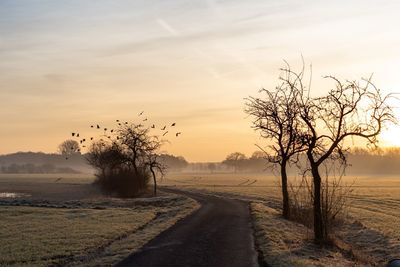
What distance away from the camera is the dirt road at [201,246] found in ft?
61.5

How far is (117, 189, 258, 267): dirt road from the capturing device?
61.5 ft

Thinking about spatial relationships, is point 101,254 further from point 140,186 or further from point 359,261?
point 140,186

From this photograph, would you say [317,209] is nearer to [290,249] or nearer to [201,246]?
[290,249]

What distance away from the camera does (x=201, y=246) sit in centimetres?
2200

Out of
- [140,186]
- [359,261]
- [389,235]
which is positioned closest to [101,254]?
[359,261]

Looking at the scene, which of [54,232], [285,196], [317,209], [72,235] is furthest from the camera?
[285,196]

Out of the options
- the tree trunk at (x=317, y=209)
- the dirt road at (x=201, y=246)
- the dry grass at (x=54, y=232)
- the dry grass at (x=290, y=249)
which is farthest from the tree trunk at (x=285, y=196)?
the tree trunk at (x=317, y=209)

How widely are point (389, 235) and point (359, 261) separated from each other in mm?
12913

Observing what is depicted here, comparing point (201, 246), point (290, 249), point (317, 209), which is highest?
point (317, 209)

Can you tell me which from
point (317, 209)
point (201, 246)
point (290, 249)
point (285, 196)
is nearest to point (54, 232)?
point (201, 246)

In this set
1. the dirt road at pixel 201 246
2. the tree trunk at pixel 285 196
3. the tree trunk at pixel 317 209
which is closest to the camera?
→ the dirt road at pixel 201 246

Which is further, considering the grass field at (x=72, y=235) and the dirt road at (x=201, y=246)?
the grass field at (x=72, y=235)

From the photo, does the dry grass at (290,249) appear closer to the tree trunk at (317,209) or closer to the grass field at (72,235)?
the tree trunk at (317,209)

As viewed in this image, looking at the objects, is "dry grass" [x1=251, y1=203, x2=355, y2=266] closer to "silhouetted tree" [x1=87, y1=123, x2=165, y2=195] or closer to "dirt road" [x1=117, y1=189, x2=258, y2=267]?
"dirt road" [x1=117, y1=189, x2=258, y2=267]
